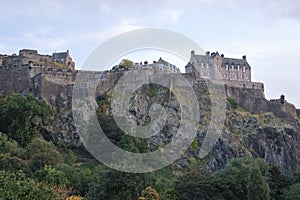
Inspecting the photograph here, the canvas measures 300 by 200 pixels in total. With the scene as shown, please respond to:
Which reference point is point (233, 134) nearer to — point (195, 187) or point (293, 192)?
point (293, 192)

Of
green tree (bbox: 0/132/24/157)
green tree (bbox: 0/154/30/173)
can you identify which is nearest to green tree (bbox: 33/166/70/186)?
A: green tree (bbox: 0/154/30/173)

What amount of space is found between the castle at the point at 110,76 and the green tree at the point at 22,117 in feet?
18.5

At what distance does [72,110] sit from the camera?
70.1 metres

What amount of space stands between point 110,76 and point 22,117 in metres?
18.0

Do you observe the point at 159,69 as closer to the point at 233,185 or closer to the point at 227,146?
the point at 227,146

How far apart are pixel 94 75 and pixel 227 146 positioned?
2389 cm

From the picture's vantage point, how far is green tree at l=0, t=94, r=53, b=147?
6122 cm

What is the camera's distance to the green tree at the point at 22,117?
6122 cm

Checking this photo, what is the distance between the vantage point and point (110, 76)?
7638 cm

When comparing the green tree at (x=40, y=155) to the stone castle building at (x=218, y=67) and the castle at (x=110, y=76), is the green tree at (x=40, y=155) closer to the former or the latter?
the castle at (x=110, y=76)

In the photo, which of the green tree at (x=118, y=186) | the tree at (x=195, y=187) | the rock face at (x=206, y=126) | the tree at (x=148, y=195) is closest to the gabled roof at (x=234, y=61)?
the rock face at (x=206, y=126)

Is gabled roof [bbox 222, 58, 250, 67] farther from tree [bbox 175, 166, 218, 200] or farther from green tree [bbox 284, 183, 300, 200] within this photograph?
tree [bbox 175, 166, 218, 200]

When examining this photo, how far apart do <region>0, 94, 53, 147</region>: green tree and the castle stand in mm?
5633

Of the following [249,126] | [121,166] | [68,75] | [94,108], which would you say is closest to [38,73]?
[68,75]
